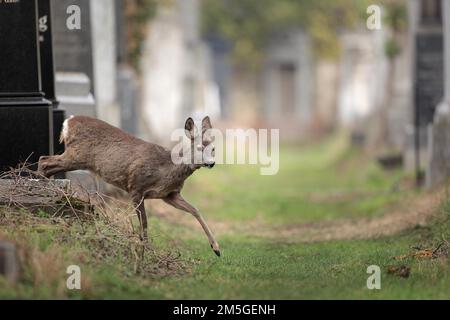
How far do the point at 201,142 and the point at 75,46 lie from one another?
6.15 m

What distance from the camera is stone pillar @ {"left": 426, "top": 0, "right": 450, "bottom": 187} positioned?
15.6 meters

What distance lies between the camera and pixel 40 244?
8281 millimetres

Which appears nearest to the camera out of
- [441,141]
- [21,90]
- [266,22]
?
[21,90]

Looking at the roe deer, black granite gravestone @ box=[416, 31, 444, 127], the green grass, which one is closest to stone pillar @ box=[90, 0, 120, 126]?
the green grass

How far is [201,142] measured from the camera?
30.7 feet

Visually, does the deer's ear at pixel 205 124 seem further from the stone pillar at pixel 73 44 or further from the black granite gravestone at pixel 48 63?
the stone pillar at pixel 73 44

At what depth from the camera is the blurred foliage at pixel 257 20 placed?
159ft

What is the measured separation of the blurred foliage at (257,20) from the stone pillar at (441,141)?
30171mm

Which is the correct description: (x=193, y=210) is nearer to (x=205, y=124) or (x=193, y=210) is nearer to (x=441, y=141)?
(x=205, y=124)

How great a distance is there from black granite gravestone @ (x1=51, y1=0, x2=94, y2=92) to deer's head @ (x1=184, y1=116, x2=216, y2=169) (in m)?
5.68

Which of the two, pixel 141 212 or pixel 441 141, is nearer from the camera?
pixel 141 212

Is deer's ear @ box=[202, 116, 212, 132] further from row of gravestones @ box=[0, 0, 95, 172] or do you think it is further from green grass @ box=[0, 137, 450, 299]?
row of gravestones @ box=[0, 0, 95, 172]

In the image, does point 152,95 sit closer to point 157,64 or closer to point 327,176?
point 157,64

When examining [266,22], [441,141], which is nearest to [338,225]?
[441,141]
